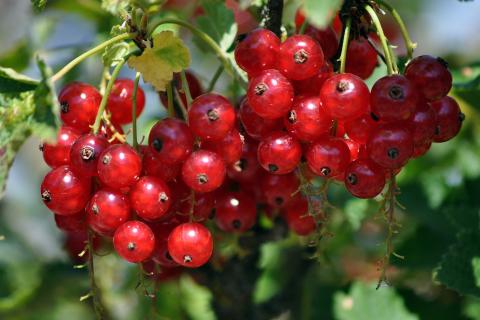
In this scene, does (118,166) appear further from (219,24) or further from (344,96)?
(219,24)

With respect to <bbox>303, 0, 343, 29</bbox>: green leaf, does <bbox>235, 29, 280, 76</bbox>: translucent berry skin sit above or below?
below

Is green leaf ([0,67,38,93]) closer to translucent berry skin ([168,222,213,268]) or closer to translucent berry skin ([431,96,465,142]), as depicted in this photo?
translucent berry skin ([168,222,213,268])

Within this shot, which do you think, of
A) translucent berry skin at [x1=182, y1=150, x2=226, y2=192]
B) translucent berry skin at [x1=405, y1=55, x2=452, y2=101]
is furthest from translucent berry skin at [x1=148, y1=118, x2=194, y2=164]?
translucent berry skin at [x1=405, y1=55, x2=452, y2=101]

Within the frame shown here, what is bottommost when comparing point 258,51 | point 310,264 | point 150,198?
point 310,264

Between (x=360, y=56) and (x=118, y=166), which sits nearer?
(x=118, y=166)

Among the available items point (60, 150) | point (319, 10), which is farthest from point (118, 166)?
point (319, 10)

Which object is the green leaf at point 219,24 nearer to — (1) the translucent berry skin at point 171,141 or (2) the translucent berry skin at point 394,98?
(1) the translucent berry skin at point 171,141
